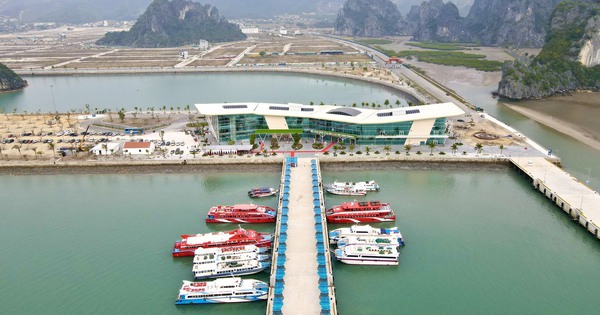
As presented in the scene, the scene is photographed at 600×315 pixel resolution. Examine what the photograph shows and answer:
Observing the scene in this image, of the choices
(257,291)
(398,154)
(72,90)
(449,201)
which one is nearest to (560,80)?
(398,154)

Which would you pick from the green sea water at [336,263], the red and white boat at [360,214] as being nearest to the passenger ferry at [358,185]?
the green sea water at [336,263]

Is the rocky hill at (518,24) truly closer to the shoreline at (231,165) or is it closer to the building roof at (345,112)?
the building roof at (345,112)

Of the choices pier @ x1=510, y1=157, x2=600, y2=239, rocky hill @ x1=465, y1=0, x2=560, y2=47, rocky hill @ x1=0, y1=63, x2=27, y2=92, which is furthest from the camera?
rocky hill @ x1=465, y1=0, x2=560, y2=47

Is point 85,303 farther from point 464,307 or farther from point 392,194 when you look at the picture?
point 392,194

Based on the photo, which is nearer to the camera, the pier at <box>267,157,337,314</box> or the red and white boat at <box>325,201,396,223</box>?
the pier at <box>267,157,337,314</box>

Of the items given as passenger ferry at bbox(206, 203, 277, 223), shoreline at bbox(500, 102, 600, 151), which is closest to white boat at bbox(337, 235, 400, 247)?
passenger ferry at bbox(206, 203, 277, 223)

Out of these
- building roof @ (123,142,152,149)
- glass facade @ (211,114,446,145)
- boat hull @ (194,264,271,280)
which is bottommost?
boat hull @ (194,264,271,280)

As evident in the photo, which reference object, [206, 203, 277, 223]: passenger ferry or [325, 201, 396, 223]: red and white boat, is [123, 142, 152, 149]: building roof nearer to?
[206, 203, 277, 223]: passenger ferry

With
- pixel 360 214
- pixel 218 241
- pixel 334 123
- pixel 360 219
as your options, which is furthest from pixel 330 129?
pixel 218 241
